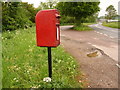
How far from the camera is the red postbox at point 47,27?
7.61 ft

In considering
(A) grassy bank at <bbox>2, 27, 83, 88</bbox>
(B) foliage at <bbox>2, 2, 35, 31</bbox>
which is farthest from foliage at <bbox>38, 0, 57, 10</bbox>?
(A) grassy bank at <bbox>2, 27, 83, 88</bbox>

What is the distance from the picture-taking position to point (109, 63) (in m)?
4.31

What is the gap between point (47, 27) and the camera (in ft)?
7.83

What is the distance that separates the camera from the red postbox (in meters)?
2.32

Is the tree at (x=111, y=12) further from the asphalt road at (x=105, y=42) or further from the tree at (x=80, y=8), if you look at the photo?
the asphalt road at (x=105, y=42)

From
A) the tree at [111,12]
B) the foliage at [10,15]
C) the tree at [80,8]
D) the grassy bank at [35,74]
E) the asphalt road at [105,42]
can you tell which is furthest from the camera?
the tree at [111,12]

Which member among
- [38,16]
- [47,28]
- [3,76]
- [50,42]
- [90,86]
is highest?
[38,16]

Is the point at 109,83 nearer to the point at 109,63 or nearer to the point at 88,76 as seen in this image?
the point at 88,76

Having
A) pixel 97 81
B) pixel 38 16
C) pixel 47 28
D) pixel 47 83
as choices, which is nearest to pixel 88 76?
pixel 97 81

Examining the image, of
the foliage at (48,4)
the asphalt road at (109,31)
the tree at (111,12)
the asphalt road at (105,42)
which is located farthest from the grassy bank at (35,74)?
the tree at (111,12)

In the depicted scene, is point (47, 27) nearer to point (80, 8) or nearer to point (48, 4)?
point (80, 8)

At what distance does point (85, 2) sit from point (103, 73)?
52.1 feet

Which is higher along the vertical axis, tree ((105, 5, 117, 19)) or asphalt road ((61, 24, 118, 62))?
tree ((105, 5, 117, 19))

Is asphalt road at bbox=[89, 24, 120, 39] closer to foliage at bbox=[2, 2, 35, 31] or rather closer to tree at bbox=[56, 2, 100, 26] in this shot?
tree at bbox=[56, 2, 100, 26]
